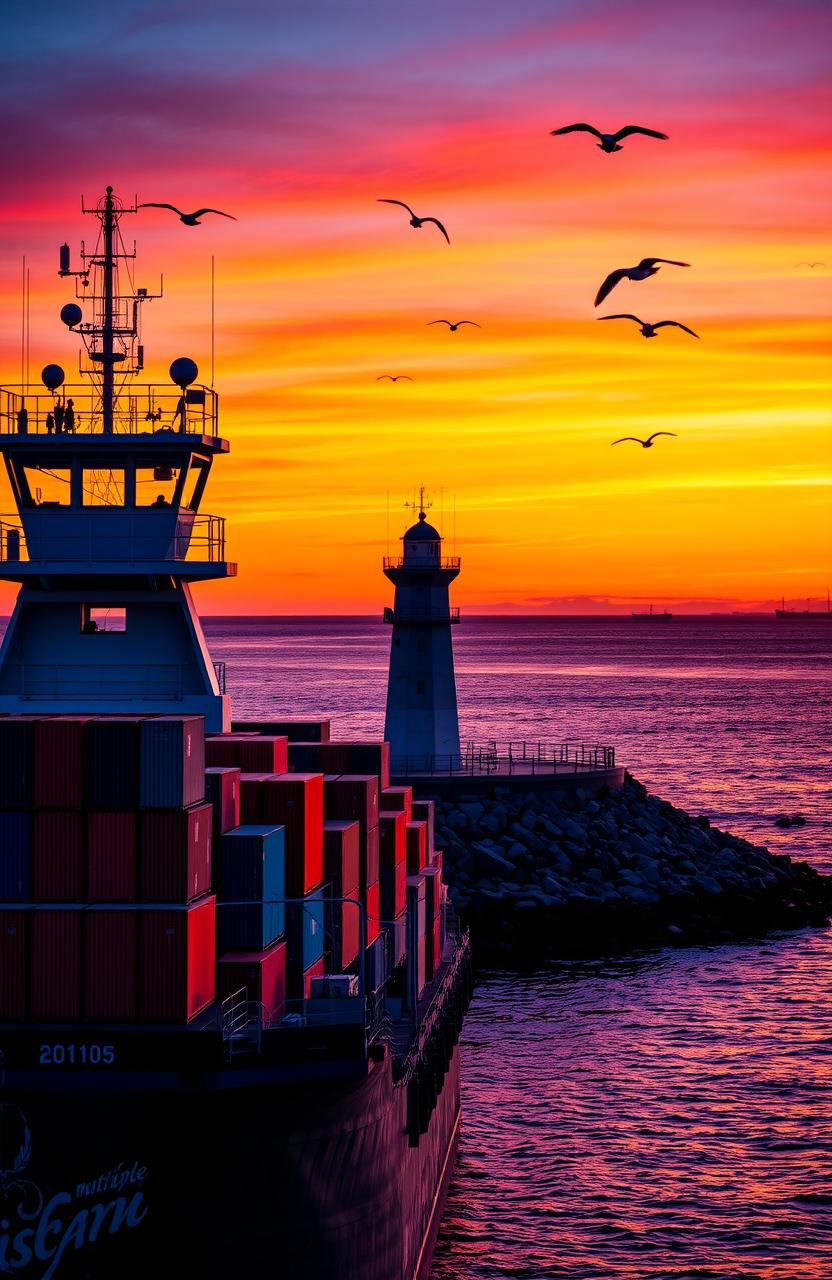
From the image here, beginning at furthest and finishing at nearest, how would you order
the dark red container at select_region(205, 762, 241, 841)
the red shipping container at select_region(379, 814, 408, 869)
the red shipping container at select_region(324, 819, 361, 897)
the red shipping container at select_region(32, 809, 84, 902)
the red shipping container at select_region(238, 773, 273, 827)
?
1. the red shipping container at select_region(379, 814, 408, 869)
2. the red shipping container at select_region(324, 819, 361, 897)
3. the red shipping container at select_region(238, 773, 273, 827)
4. the dark red container at select_region(205, 762, 241, 841)
5. the red shipping container at select_region(32, 809, 84, 902)

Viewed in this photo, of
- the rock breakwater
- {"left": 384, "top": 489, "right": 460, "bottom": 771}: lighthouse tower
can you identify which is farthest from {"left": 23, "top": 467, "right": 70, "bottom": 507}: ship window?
{"left": 384, "top": 489, "right": 460, "bottom": 771}: lighthouse tower

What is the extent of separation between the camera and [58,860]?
19.6 meters

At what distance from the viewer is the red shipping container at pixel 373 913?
27.0 metres

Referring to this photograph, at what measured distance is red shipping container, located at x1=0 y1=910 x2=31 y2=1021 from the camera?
19375mm

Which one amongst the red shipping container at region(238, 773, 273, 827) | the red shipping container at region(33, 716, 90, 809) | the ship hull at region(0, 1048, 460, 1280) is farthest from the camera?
the red shipping container at region(238, 773, 273, 827)

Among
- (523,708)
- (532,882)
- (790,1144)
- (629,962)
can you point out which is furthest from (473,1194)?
(523,708)

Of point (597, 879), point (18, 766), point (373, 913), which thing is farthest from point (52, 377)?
point (597, 879)

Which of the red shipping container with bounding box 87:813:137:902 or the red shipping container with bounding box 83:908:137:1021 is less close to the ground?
the red shipping container with bounding box 87:813:137:902

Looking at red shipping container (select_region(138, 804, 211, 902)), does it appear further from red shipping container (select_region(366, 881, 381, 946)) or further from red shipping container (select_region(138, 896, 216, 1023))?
red shipping container (select_region(366, 881, 381, 946))

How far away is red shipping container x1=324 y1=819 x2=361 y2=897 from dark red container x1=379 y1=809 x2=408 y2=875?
11.9ft

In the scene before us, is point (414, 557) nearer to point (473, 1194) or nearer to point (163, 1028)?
point (473, 1194)

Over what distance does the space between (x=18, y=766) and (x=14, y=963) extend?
233cm

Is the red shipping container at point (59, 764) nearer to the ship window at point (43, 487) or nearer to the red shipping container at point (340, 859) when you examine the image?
the red shipping container at point (340, 859)

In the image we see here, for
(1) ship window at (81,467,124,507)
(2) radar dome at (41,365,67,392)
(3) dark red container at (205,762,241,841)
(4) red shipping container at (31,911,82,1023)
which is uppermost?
(2) radar dome at (41,365,67,392)
